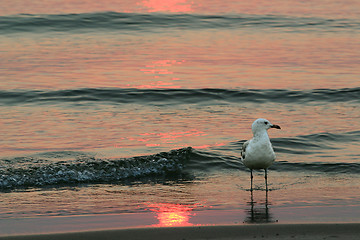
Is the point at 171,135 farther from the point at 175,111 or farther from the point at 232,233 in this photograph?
the point at 232,233

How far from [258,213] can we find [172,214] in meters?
1.08

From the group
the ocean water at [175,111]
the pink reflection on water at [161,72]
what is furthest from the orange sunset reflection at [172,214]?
the pink reflection on water at [161,72]

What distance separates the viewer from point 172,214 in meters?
7.60

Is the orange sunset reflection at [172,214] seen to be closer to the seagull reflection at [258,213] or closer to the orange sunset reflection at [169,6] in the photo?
the seagull reflection at [258,213]

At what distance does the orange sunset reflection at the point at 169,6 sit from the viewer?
34.4 meters

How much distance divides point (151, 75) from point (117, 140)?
308 inches

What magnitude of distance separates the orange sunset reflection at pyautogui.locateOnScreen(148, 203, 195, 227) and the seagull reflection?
0.73 metres

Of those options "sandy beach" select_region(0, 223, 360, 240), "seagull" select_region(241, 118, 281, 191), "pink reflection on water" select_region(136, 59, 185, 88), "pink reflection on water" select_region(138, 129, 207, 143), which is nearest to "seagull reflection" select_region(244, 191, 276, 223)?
"sandy beach" select_region(0, 223, 360, 240)

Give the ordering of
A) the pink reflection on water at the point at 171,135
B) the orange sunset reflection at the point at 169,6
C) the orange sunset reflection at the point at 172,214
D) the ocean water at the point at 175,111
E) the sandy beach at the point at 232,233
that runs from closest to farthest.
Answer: the sandy beach at the point at 232,233 → the orange sunset reflection at the point at 172,214 → the ocean water at the point at 175,111 → the pink reflection on water at the point at 171,135 → the orange sunset reflection at the point at 169,6

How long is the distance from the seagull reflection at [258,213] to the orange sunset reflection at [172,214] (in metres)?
0.73

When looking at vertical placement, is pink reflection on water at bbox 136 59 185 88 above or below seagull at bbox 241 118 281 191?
above

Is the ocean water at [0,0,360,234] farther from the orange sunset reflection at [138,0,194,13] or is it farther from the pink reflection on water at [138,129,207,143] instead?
the orange sunset reflection at [138,0,194,13]

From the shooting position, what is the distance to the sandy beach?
6551 mm

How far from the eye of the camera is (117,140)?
13.0 metres
